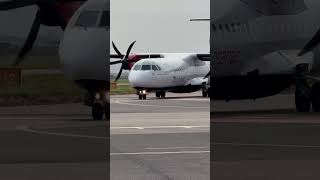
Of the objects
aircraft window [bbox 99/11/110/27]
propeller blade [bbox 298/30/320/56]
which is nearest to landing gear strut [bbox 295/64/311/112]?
propeller blade [bbox 298/30/320/56]

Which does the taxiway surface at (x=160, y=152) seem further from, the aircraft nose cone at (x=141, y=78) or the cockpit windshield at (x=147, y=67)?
the cockpit windshield at (x=147, y=67)

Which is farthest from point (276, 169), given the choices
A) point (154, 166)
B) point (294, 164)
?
point (154, 166)

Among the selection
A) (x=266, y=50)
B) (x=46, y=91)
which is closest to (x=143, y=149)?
(x=46, y=91)

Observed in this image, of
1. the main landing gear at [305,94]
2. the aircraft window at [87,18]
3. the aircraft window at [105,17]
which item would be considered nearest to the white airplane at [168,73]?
the main landing gear at [305,94]

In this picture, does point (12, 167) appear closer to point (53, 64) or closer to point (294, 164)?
point (53, 64)

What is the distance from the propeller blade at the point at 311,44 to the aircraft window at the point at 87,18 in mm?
9381

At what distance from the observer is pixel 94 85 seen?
11766 millimetres

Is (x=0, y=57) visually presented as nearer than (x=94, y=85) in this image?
Yes

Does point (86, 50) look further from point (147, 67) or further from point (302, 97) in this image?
point (147, 67)

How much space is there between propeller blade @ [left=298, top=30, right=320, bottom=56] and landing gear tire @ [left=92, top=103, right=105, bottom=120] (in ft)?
31.7

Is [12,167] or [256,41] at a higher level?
[256,41]

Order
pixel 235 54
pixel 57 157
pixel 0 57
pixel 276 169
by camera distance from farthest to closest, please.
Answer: pixel 235 54
pixel 57 157
pixel 0 57
pixel 276 169

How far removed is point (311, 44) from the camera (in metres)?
19.8

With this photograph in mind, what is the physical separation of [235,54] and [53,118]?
331 inches
